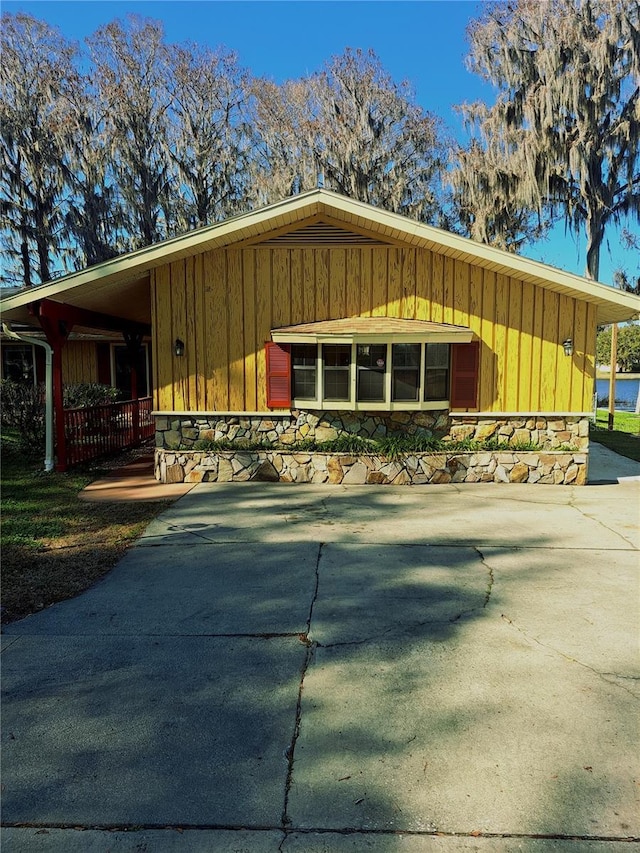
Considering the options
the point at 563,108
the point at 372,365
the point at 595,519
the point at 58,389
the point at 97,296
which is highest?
the point at 563,108

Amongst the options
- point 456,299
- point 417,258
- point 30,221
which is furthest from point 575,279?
point 30,221

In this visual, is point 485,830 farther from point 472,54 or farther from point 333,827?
point 472,54

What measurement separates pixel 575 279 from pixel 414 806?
24.0ft

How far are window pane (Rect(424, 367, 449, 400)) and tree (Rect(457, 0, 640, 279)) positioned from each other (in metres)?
12.3

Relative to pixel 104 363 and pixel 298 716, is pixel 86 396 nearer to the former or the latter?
pixel 104 363

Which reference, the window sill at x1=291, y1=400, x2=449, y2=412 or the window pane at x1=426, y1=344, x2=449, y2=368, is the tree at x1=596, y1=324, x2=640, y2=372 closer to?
the window pane at x1=426, y1=344, x2=449, y2=368

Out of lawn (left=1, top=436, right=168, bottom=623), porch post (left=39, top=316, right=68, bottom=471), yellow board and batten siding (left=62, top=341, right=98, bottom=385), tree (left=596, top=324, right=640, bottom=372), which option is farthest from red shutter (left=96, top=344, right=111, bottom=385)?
tree (left=596, top=324, right=640, bottom=372)

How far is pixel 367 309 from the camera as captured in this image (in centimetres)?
855

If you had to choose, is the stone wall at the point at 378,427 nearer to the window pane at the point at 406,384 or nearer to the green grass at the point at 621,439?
the window pane at the point at 406,384

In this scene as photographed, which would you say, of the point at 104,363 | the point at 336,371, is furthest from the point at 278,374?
the point at 104,363

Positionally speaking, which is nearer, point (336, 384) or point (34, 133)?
point (336, 384)

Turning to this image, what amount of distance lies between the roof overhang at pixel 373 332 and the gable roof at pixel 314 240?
1126mm

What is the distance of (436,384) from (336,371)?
5.02 feet

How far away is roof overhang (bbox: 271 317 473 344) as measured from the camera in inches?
316
